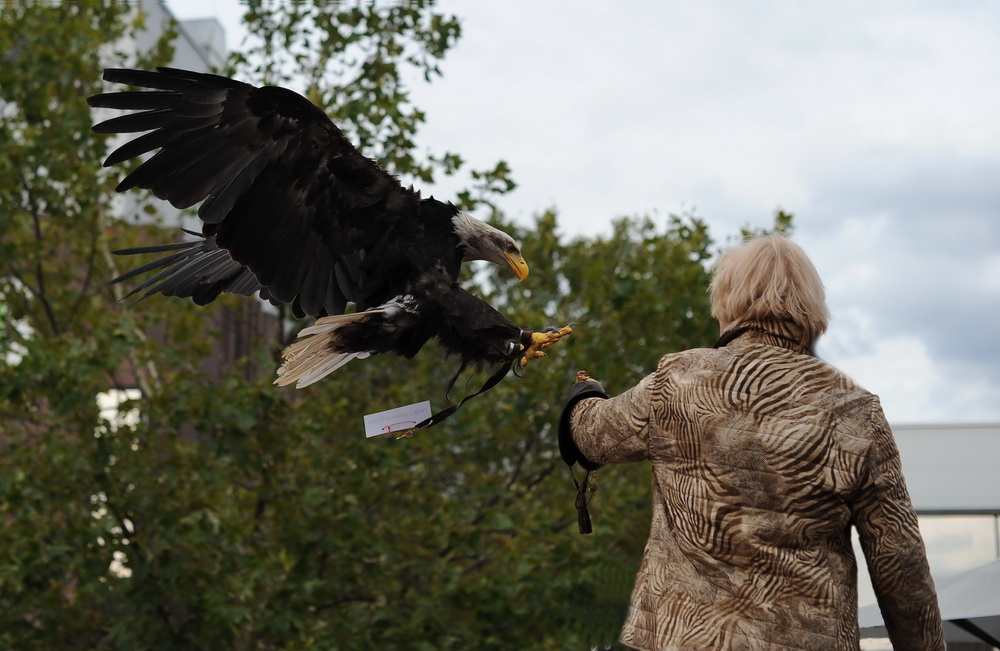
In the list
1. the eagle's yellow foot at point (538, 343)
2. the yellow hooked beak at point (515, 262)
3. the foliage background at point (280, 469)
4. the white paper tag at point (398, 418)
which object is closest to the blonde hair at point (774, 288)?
the eagle's yellow foot at point (538, 343)

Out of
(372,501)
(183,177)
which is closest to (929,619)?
(183,177)

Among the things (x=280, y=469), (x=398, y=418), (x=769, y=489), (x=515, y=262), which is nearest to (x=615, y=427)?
(x=769, y=489)

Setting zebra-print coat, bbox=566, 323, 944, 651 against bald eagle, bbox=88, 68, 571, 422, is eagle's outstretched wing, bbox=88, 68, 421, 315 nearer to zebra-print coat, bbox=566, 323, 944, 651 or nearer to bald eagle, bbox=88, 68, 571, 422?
bald eagle, bbox=88, 68, 571, 422

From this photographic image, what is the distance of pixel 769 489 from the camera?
6.04 feet

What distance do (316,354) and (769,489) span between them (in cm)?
124

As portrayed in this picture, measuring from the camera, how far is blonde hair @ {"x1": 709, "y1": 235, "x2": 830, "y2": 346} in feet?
6.35

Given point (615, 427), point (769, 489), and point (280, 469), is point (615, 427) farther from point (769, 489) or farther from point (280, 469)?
point (280, 469)

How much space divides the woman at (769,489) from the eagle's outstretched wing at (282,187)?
1.08m

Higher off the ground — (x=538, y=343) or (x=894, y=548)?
(x=538, y=343)

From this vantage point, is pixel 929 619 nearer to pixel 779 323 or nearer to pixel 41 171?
pixel 779 323

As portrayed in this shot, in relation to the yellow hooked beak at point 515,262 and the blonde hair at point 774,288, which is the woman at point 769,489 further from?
the yellow hooked beak at point 515,262

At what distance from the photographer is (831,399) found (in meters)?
1.86

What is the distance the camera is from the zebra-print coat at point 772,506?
6.00 feet

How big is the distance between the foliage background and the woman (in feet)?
15.5
